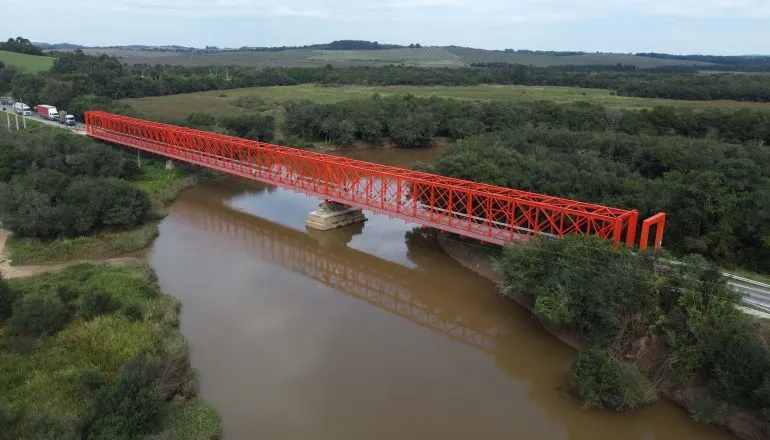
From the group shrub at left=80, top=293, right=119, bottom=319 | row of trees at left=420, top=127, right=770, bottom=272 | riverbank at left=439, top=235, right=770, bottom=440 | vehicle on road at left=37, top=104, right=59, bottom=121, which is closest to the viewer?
riverbank at left=439, top=235, right=770, bottom=440

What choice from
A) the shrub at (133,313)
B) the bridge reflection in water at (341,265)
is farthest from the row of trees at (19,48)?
the shrub at (133,313)

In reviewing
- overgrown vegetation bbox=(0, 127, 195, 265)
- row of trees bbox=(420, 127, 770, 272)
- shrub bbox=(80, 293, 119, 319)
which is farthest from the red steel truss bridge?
shrub bbox=(80, 293, 119, 319)

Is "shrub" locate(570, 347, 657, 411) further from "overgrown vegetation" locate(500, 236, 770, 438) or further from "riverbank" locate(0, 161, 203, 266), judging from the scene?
"riverbank" locate(0, 161, 203, 266)

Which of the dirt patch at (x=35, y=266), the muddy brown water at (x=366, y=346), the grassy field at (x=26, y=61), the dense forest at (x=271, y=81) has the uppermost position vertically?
the grassy field at (x=26, y=61)

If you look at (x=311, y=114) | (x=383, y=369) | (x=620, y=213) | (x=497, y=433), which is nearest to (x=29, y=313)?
(x=383, y=369)

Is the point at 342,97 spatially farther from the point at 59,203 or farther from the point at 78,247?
the point at 78,247

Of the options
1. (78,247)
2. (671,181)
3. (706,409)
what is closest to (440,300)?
(706,409)

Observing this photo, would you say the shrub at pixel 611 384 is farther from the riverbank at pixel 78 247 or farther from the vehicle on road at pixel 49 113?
the vehicle on road at pixel 49 113
